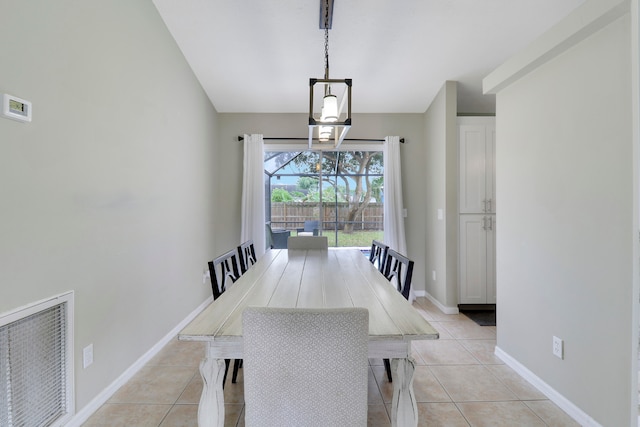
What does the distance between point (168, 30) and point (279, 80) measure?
1.12 meters

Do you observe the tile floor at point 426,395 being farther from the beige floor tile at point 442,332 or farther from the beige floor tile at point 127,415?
the beige floor tile at point 442,332

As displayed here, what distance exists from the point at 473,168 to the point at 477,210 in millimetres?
465

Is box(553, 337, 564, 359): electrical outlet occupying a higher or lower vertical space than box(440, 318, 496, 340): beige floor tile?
higher

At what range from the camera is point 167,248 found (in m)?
2.68

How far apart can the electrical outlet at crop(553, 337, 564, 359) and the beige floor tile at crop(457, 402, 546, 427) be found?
360 millimetres

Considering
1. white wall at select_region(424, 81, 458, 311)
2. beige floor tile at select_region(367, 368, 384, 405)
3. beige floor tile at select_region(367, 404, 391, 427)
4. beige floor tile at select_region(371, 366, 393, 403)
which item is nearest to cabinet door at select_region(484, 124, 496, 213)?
white wall at select_region(424, 81, 458, 311)

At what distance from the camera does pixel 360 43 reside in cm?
280

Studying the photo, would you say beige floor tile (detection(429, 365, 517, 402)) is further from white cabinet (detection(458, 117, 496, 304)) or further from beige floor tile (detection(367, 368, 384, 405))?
white cabinet (detection(458, 117, 496, 304))

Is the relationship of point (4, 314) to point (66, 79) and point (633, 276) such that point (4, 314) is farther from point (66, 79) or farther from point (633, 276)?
point (633, 276)

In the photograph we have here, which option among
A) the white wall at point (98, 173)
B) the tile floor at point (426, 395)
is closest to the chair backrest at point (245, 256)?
the white wall at point (98, 173)

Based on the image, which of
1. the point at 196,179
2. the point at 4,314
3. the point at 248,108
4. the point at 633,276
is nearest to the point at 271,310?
the point at 4,314

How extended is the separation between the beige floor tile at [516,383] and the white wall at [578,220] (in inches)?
4.1

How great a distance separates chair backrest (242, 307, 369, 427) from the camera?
3.07ft

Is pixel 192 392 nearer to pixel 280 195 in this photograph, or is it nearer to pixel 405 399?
pixel 405 399
